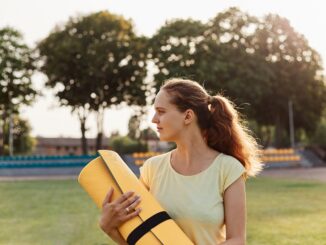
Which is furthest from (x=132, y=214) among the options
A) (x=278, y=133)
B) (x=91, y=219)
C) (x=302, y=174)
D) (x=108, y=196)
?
(x=278, y=133)

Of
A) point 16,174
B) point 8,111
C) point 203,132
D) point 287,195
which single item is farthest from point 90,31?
point 203,132

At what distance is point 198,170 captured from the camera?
3.10m

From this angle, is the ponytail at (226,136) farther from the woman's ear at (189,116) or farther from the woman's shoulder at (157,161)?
the woman's shoulder at (157,161)

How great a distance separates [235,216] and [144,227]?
45 centimetres

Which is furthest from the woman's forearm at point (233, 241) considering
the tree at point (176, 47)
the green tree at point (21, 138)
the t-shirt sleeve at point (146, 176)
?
the green tree at point (21, 138)

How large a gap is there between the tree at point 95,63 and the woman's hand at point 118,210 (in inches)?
1754

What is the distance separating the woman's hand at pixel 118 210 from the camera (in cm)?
289

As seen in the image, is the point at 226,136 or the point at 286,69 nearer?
the point at 226,136

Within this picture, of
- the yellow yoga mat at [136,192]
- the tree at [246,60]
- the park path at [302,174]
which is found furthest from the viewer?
the tree at [246,60]

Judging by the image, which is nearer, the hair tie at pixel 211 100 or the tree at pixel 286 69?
the hair tie at pixel 211 100

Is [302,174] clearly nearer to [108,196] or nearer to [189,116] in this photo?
[189,116]

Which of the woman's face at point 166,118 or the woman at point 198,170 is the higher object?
the woman's face at point 166,118

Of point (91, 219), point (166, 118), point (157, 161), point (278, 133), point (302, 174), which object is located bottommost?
point (302, 174)

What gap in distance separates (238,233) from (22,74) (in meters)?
49.3
